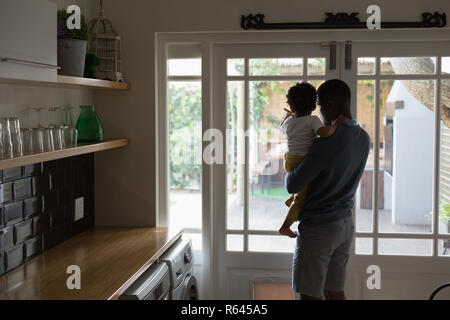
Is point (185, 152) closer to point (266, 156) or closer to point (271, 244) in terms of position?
point (266, 156)

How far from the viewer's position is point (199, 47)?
3133mm

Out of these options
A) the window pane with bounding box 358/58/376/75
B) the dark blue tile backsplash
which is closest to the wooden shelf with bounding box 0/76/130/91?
the dark blue tile backsplash

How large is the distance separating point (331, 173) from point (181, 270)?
0.97m

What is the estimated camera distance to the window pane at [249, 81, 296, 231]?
3.12 m

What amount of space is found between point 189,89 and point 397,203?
137 centimetres

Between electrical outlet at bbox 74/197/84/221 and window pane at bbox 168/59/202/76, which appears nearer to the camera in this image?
electrical outlet at bbox 74/197/84/221

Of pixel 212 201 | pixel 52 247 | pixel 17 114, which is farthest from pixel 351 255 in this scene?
pixel 17 114

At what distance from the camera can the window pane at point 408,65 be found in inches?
118

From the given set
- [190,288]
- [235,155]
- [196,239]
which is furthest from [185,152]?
[190,288]

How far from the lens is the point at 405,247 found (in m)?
3.12

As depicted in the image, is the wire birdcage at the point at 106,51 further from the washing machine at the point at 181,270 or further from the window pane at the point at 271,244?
the window pane at the point at 271,244

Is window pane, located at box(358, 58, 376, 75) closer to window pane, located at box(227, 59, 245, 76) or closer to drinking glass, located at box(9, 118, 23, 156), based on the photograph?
window pane, located at box(227, 59, 245, 76)

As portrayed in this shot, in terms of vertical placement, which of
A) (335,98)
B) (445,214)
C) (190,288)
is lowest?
(190,288)

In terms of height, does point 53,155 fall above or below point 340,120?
below
